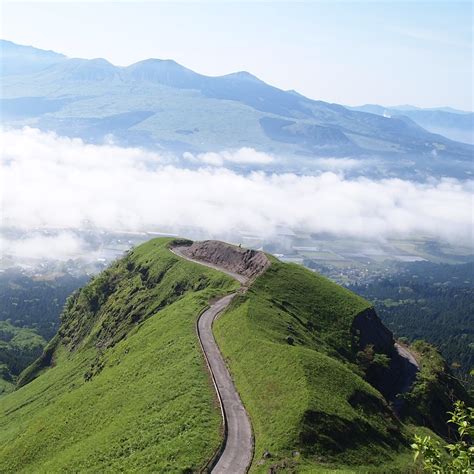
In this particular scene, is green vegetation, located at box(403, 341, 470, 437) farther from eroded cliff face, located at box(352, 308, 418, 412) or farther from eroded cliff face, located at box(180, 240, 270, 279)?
eroded cliff face, located at box(180, 240, 270, 279)

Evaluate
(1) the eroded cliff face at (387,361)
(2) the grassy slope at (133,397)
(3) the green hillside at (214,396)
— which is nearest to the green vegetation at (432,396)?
(3) the green hillside at (214,396)

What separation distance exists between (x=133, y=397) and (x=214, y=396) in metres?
11.4

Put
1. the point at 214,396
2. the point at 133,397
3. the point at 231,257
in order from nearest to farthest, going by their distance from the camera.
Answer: the point at 214,396 < the point at 133,397 < the point at 231,257

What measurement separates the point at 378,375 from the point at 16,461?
5815 cm

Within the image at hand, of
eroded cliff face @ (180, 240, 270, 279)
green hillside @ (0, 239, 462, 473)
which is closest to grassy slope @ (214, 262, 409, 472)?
green hillside @ (0, 239, 462, 473)

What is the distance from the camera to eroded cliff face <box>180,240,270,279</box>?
121m

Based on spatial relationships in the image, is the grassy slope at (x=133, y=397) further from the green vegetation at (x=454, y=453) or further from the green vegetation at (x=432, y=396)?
the green vegetation at (x=432, y=396)

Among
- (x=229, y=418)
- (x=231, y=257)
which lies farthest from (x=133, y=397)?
(x=231, y=257)

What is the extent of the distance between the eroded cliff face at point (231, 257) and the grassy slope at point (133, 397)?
7218mm

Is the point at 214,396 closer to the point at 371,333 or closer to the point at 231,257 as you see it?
the point at 371,333

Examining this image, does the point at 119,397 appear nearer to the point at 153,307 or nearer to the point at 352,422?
the point at 352,422

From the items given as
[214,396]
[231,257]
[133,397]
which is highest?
[231,257]

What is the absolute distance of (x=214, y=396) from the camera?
5931 centimetres

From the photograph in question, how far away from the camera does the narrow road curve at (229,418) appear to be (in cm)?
4691
